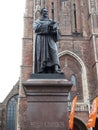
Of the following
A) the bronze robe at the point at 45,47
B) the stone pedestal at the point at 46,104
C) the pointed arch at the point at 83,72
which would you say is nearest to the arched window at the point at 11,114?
the pointed arch at the point at 83,72

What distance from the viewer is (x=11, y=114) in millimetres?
Result: 27938

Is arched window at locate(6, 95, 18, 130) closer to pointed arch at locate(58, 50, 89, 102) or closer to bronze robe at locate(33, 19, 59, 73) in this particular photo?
pointed arch at locate(58, 50, 89, 102)

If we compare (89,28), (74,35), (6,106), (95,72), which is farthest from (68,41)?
(6,106)

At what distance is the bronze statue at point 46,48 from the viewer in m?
5.32

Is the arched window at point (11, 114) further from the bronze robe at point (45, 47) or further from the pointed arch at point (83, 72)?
the bronze robe at point (45, 47)

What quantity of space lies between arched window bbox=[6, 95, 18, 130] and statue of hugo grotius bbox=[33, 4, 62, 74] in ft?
75.3

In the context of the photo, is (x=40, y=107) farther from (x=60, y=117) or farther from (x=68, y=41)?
(x=68, y=41)

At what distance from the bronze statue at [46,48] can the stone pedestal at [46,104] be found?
1.53 feet

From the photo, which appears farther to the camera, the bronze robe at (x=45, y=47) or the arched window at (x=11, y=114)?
the arched window at (x=11, y=114)

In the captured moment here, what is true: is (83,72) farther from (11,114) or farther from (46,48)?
(46,48)

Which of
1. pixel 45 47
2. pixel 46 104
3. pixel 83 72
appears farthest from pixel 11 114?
pixel 46 104

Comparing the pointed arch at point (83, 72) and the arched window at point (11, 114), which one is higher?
the pointed arch at point (83, 72)

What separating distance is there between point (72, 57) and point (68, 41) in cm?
159

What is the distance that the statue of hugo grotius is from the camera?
5.32 meters
